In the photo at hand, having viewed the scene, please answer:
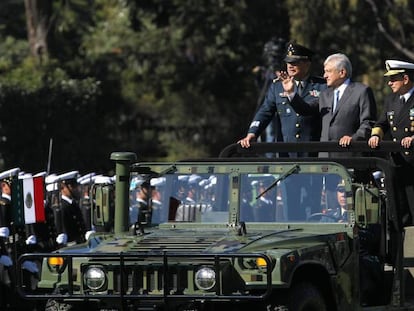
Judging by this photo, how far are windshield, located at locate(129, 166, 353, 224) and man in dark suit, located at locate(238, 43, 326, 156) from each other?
1.49 meters

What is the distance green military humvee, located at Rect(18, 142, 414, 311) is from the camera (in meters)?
8.95

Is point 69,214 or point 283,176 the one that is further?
point 69,214

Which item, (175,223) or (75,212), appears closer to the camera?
(175,223)

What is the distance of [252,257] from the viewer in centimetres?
873

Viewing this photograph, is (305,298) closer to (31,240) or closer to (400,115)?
(400,115)

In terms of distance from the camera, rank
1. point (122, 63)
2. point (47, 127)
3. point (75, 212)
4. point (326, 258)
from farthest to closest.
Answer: point (122, 63), point (47, 127), point (75, 212), point (326, 258)

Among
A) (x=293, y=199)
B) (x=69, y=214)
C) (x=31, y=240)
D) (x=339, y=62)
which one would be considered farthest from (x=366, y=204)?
(x=69, y=214)

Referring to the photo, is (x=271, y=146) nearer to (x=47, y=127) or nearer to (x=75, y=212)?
(x=75, y=212)

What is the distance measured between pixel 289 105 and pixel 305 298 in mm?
3073

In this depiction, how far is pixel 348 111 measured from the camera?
452 inches

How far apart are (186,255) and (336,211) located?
5.10 ft

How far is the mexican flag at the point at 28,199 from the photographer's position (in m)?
12.5

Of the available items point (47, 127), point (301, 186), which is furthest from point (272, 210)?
point (47, 127)

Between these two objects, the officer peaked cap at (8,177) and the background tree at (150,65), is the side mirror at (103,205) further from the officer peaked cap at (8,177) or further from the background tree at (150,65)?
the background tree at (150,65)
